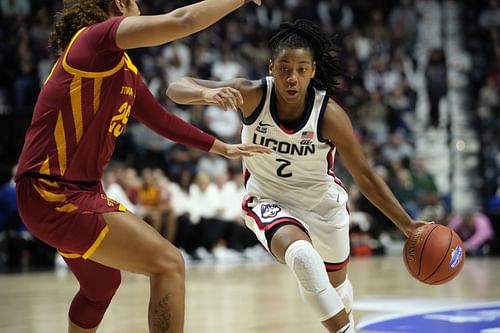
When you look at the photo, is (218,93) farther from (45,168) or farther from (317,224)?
(317,224)

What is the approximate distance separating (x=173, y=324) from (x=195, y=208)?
30.6ft

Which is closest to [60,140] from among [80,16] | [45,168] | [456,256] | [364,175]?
[45,168]

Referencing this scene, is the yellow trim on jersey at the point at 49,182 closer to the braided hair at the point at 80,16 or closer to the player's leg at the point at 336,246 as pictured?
the braided hair at the point at 80,16

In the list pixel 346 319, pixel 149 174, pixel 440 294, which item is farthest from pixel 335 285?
pixel 149 174

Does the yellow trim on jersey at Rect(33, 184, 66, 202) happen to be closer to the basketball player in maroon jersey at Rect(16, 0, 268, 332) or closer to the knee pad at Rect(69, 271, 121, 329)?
the basketball player in maroon jersey at Rect(16, 0, 268, 332)

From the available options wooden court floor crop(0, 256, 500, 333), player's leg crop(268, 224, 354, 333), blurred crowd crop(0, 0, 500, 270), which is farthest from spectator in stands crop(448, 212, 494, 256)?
player's leg crop(268, 224, 354, 333)

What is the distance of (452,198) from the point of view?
1565 centimetres

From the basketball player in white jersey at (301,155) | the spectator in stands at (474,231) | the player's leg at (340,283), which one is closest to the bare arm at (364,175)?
the basketball player in white jersey at (301,155)

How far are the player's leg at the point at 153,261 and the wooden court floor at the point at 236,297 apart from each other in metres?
2.13

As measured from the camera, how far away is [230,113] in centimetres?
1398

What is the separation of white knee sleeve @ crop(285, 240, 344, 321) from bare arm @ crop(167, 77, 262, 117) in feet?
2.56

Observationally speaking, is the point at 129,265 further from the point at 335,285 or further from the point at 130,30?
the point at 335,285

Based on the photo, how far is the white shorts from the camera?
14.5ft

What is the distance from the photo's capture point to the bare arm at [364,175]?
14.1ft
